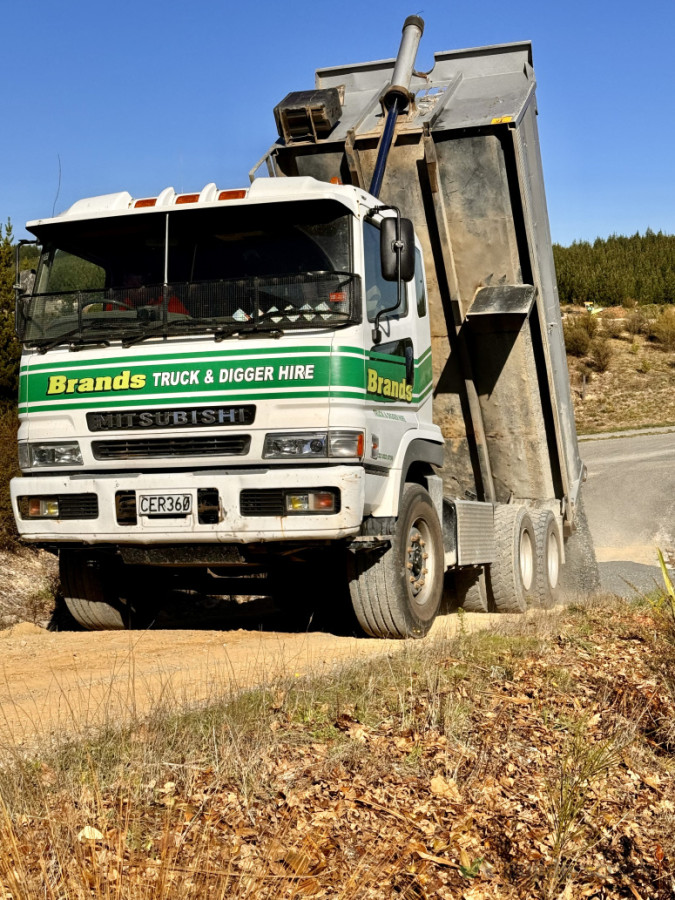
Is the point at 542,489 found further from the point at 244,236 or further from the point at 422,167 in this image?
the point at 244,236

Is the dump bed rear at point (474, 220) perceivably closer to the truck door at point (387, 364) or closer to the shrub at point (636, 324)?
the truck door at point (387, 364)

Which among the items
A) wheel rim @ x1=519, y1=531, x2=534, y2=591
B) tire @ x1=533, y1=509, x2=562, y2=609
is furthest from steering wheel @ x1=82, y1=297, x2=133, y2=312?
tire @ x1=533, y1=509, x2=562, y2=609

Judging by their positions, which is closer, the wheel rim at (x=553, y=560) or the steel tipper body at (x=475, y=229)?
the steel tipper body at (x=475, y=229)

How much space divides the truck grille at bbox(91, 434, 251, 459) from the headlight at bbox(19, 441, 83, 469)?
0.49 feet

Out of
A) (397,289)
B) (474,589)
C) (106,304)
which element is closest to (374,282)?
(397,289)

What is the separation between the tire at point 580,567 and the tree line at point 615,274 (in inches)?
1204

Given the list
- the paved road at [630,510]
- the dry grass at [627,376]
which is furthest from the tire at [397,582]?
the dry grass at [627,376]

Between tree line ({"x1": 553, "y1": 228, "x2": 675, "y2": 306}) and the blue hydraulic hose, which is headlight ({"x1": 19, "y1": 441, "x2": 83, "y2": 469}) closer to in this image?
the blue hydraulic hose

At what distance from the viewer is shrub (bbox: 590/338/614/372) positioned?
33.2m

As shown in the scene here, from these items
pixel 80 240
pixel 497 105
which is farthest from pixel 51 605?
pixel 497 105

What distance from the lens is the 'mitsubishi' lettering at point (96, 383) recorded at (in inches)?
256

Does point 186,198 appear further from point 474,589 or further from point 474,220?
point 474,589

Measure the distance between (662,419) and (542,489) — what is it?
1976cm

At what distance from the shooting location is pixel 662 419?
Answer: 93.4ft
